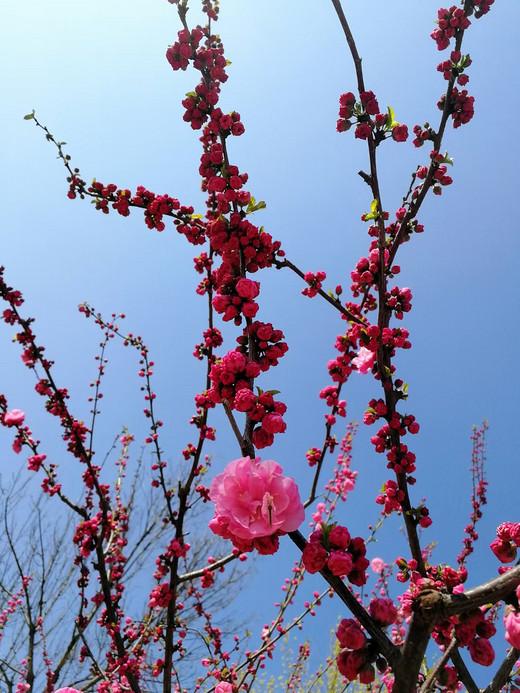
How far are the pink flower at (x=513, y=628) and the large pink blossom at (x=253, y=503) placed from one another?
723mm

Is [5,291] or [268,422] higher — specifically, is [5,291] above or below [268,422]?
above

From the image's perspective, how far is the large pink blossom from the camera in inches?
49.9

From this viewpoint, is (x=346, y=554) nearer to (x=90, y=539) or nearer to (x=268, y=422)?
(x=268, y=422)

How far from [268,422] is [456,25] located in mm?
2939

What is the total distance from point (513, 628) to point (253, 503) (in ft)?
2.90

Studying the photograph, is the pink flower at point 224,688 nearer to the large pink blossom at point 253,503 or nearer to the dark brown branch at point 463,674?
the dark brown branch at point 463,674

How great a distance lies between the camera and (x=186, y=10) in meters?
A: 2.51

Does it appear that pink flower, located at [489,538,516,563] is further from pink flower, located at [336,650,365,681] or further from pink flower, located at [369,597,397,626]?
pink flower, located at [336,650,365,681]

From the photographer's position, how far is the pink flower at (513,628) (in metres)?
1.30

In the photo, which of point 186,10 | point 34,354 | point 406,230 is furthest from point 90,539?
point 186,10

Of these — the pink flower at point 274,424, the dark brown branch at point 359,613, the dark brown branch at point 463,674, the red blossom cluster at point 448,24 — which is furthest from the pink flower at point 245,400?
the red blossom cluster at point 448,24

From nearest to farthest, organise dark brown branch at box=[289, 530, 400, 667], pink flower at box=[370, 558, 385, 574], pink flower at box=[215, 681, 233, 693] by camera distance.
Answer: dark brown branch at box=[289, 530, 400, 667], pink flower at box=[215, 681, 233, 693], pink flower at box=[370, 558, 385, 574]

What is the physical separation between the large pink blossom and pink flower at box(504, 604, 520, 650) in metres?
0.72

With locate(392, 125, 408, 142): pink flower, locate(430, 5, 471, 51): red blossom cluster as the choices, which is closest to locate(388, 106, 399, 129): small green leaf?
locate(392, 125, 408, 142): pink flower
